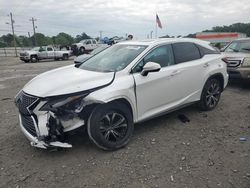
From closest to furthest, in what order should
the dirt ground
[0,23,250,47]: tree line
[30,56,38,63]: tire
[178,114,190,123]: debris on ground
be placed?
1. the dirt ground
2. [178,114,190,123]: debris on ground
3. [30,56,38,63]: tire
4. [0,23,250,47]: tree line

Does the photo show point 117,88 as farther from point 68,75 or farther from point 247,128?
point 247,128

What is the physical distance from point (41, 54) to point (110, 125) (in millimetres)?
23719

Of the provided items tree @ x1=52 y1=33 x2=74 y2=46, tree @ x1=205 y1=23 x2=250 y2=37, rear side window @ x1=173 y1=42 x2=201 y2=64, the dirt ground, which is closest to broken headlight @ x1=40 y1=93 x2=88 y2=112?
the dirt ground

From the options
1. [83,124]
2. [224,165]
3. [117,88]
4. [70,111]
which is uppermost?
[117,88]

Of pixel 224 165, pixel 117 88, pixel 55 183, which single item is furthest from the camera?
pixel 117 88

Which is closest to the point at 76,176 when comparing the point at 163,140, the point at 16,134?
the point at 163,140

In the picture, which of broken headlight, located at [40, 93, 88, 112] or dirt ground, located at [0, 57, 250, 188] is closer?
dirt ground, located at [0, 57, 250, 188]

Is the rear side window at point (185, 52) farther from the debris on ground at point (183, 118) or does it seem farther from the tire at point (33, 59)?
the tire at point (33, 59)

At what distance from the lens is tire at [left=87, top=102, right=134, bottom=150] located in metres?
3.50

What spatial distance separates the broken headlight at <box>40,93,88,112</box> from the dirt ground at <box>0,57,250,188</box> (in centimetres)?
81

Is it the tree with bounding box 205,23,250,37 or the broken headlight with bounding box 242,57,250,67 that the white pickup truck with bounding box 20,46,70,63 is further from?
the tree with bounding box 205,23,250,37

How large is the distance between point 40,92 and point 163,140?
218 centimetres

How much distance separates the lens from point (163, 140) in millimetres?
4141

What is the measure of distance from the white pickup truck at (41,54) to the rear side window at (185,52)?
22.1 meters
